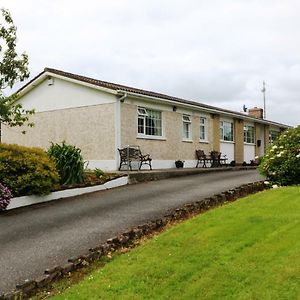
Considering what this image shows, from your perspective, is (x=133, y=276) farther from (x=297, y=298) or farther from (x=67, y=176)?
(x=67, y=176)

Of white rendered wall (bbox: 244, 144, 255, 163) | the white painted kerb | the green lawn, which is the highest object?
white rendered wall (bbox: 244, 144, 255, 163)

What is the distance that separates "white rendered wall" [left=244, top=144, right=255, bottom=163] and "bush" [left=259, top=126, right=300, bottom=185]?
15356mm

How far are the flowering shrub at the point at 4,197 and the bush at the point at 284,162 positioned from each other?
711 cm

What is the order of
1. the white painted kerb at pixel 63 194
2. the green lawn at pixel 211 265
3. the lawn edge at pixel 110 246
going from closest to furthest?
the green lawn at pixel 211 265 < the lawn edge at pixel 110 246 < the white painted kerb at pixel 63 194

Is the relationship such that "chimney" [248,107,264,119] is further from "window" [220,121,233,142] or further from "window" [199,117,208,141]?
"window" [199,117,208,141]

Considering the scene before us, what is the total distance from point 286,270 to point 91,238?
374 cm

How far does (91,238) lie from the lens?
26.3ft

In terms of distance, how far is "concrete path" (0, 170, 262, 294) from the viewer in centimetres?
678

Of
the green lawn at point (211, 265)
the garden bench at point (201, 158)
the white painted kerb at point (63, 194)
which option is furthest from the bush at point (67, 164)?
the garden bench at point (201, 158)

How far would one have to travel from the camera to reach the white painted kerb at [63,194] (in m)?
12.0

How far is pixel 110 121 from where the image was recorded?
1881cm

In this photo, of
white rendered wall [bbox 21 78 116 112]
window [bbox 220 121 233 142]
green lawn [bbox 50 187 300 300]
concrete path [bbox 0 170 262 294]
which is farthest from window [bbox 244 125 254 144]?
green lawn [bbox 50 187 300 300]

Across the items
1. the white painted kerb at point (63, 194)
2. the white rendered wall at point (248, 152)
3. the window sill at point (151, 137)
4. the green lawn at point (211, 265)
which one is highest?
the window sill at point (151, 137)

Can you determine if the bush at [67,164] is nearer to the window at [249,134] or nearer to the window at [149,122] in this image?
the window at [149,122]
